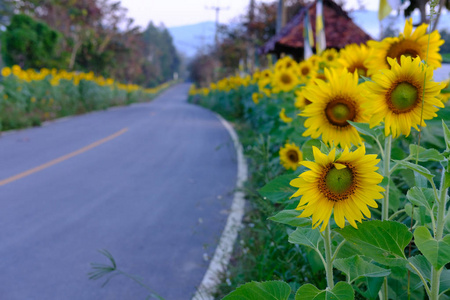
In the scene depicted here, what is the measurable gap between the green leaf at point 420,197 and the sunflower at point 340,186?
0.77 feet

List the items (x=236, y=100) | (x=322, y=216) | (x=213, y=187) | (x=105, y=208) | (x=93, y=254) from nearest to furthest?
(x=322, y=216) → (x=93, y=254) → (x=105, y=208) → (x=213, y=187) → (x=236, y=100)

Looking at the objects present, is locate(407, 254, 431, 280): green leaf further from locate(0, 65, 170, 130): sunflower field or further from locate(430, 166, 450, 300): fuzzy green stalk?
locate(0, 65, 170, 130): sunflower field

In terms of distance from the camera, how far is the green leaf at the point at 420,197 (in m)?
1.53

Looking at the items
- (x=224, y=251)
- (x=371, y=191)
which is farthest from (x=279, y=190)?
(x=224, y=251)

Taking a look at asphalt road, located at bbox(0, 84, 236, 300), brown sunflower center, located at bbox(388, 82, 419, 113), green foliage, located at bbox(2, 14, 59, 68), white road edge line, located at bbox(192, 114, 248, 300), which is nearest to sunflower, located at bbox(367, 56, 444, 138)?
brown sunflower center, located at bbox(388, 82, 419, 113)

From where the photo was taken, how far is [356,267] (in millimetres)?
1549

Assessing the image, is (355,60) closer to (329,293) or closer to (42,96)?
(329,293)

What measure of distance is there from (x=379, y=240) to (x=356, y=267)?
15 cm

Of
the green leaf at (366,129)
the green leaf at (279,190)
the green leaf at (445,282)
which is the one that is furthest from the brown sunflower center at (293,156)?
the green leaf at (445,282)

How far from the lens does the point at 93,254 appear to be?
414cm

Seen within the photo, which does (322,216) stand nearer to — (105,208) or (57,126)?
(105,208)

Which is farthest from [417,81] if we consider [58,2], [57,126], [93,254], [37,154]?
[58,2]

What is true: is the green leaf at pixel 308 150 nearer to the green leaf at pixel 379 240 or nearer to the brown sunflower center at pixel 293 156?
the green leaf at pixel 379 240

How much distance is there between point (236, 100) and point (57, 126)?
22.3 feet
